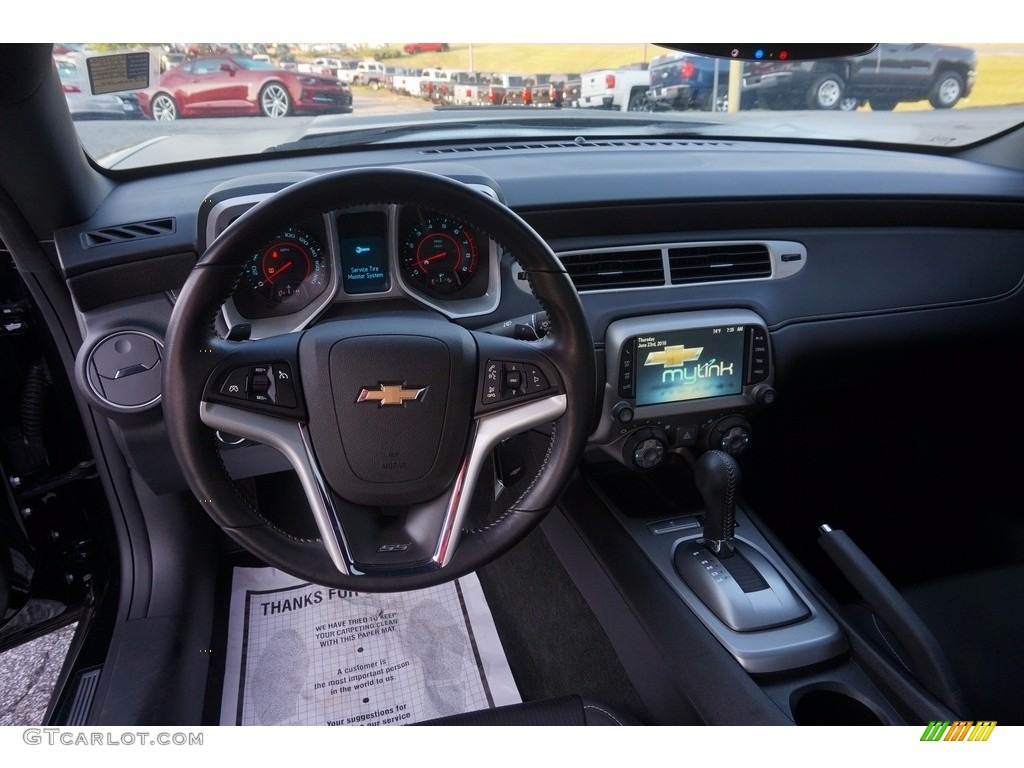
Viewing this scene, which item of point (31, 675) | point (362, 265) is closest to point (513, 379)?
point (362, 265)

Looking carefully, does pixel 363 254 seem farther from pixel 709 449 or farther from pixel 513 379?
pixel 709 449

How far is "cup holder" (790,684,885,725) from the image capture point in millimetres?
1404

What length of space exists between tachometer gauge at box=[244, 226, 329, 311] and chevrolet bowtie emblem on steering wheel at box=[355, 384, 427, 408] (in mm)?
370

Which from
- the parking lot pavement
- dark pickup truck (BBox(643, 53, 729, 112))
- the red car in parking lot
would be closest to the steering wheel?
the red car in parking lot

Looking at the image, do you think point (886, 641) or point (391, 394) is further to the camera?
point (886, 641)

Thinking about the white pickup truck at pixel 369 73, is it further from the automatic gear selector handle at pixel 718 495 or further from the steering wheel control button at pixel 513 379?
the automatic gear selector handle at pixel 718 495

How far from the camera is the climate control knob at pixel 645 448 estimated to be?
1.71 m

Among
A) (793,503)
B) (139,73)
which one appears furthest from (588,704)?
(139,73)

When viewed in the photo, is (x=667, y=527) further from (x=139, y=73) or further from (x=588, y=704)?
(x=139, y=73)

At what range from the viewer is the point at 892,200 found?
76.9 inches

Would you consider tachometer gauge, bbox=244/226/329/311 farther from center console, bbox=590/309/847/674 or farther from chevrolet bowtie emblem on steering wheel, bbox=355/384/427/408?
center console, bbox=590/309/847/674

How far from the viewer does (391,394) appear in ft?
3.86

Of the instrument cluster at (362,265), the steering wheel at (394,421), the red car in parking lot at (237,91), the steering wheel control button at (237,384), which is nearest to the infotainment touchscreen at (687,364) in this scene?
the instrument cluster at (362,265)

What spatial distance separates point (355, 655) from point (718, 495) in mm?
940
